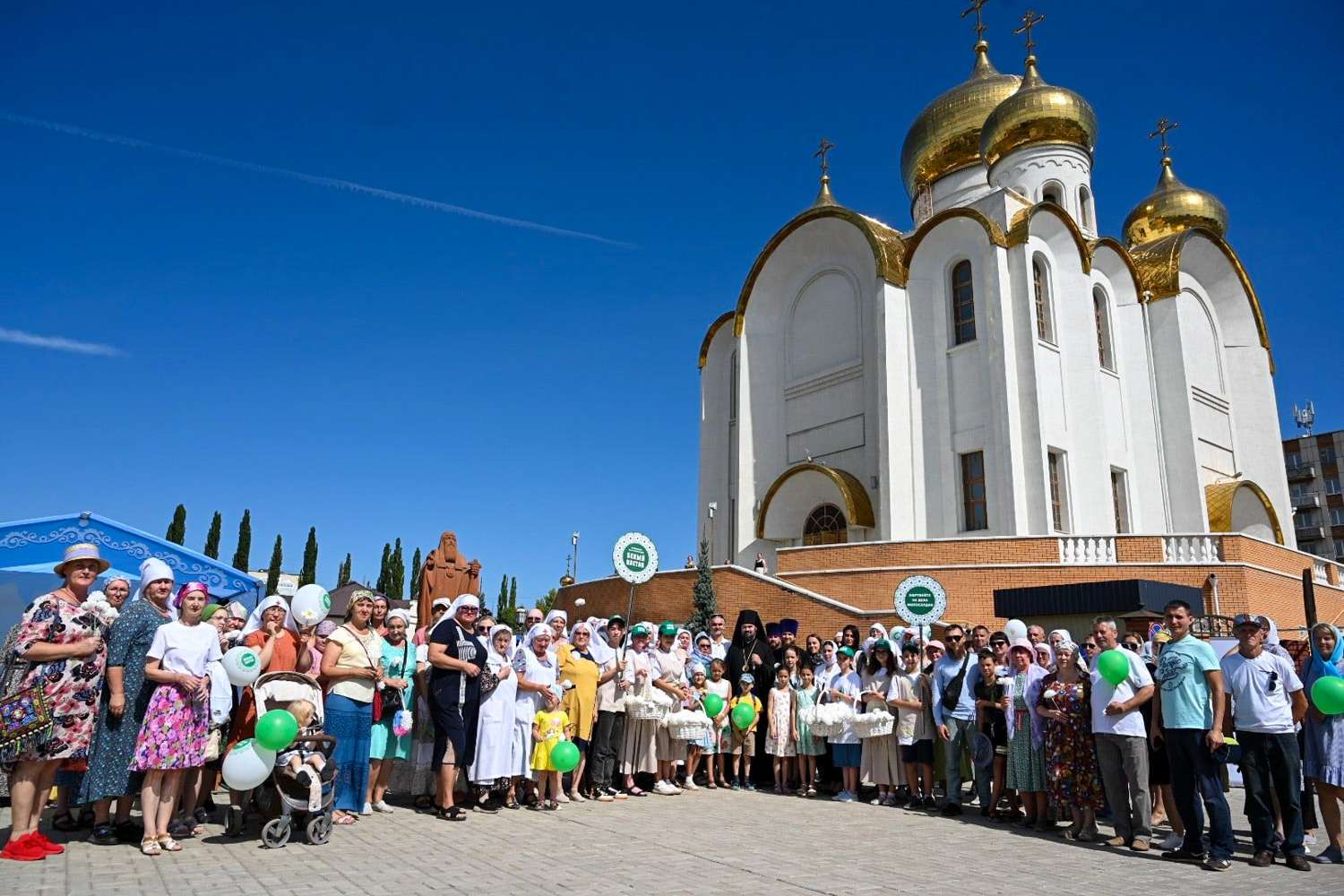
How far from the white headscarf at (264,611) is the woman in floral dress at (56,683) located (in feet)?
5.02

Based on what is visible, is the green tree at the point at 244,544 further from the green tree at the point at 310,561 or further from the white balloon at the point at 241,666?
the white balloon at the point at 241,666

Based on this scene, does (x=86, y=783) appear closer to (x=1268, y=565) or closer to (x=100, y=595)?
(x=100, y=595)

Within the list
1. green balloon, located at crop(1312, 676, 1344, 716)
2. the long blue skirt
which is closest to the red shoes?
the long blue skirt

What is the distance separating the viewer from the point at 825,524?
23.9 meters

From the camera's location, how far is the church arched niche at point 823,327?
986 inches

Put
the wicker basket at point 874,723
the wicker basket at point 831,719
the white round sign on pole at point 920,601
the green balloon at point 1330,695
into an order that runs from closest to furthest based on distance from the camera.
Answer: the green balloon at point 1330,695 → the wicker basket at point 874,723 → the wicker basket at point 831,719 → the white round sign on pole at point 920,601

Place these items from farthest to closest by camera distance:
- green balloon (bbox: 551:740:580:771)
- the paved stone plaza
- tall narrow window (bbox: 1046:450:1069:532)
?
1. tall narrow window (bbox: 1046:450:1069:532)
2. green balloon (bbox: 551:740:580:771)
3. the paved stone plaza

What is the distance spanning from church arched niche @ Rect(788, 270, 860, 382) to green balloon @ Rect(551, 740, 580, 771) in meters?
18.4

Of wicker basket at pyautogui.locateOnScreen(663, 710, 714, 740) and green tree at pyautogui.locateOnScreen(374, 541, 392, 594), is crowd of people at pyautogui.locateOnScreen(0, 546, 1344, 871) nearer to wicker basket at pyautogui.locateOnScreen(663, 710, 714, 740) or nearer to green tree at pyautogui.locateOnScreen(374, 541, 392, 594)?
wicker basket at pyautogui.locateOnScreen(663, 710, 714, 740)

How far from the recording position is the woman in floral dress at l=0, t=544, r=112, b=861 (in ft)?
17.4

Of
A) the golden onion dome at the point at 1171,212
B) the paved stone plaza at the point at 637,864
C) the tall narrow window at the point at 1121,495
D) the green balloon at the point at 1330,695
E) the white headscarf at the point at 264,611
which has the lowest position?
the paved stone plaza at the point at 637,864

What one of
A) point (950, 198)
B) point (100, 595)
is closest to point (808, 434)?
point (950, 198)

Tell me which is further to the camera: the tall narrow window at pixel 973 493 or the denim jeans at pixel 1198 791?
the tall narrow window at pixel 973 493

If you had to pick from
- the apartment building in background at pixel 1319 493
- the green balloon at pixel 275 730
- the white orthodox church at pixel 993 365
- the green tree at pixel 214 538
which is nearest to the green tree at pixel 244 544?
the green tree at pixel 214 538
